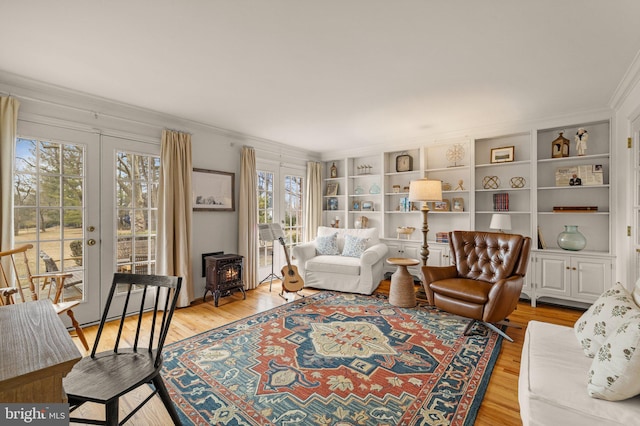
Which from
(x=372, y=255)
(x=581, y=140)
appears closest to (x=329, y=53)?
(x=372, y=255)

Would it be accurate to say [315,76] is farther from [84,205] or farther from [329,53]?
[84,205]

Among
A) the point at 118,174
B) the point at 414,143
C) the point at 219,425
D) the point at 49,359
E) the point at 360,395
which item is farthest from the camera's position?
the point at 414,143

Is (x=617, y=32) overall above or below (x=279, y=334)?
above

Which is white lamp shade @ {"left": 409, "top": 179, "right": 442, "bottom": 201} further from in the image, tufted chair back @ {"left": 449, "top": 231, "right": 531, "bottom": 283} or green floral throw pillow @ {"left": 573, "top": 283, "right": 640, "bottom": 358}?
green floral throw pillow @ {"left": 573, "top": 283, "right": 640, "bottom": 358}

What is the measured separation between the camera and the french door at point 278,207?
5.02m

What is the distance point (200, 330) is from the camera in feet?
9.96

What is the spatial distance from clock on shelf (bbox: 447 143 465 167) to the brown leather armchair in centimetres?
165

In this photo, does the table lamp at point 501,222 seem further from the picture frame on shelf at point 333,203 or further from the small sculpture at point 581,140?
the picture frame on shelf at point 333,203

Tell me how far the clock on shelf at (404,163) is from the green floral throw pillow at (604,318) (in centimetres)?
354

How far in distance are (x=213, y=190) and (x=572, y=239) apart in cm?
475

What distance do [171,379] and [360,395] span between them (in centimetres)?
135

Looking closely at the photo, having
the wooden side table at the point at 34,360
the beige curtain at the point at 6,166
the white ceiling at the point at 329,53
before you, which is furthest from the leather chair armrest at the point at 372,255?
the beige curtain at the point at 6,166

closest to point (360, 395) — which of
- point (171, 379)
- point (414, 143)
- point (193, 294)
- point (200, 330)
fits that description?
point (171, 379)

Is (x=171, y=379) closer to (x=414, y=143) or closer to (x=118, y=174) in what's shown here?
(x=118, y=174)
